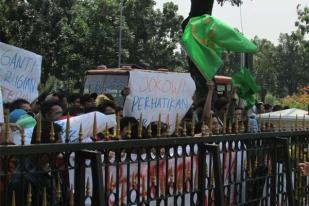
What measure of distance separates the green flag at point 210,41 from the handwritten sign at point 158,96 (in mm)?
607

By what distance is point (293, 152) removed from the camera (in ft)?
18.5

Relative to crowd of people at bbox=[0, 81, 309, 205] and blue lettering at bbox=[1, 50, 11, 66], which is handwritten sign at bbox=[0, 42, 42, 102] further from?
crowd of people at bbox=[0, 81, 309, 205]

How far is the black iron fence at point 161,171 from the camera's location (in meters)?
3.00

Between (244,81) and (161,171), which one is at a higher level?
(244,81)

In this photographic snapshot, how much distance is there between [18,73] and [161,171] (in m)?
2.27

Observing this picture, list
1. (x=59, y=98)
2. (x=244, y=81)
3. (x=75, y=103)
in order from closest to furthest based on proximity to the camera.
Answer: (x=59, y=98), (x=244, y=81), (x=75, y=103)

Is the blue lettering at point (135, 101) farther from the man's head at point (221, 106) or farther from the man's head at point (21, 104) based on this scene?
the man's head at point (221, 106)

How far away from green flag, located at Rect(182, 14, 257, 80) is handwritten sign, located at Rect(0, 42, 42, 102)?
1.64 m

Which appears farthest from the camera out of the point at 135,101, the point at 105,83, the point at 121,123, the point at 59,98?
the point at 105,83

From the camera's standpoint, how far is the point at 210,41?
5.07 m

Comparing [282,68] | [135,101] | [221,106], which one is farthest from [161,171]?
[282,68]

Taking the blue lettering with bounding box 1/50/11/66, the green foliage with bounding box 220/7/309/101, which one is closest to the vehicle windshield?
the blue lettering with bounding box 1/50/11/66

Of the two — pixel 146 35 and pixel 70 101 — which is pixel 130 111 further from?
pixel 146 35

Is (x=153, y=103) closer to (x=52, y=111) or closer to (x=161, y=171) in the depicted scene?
(x=52, y=111)
